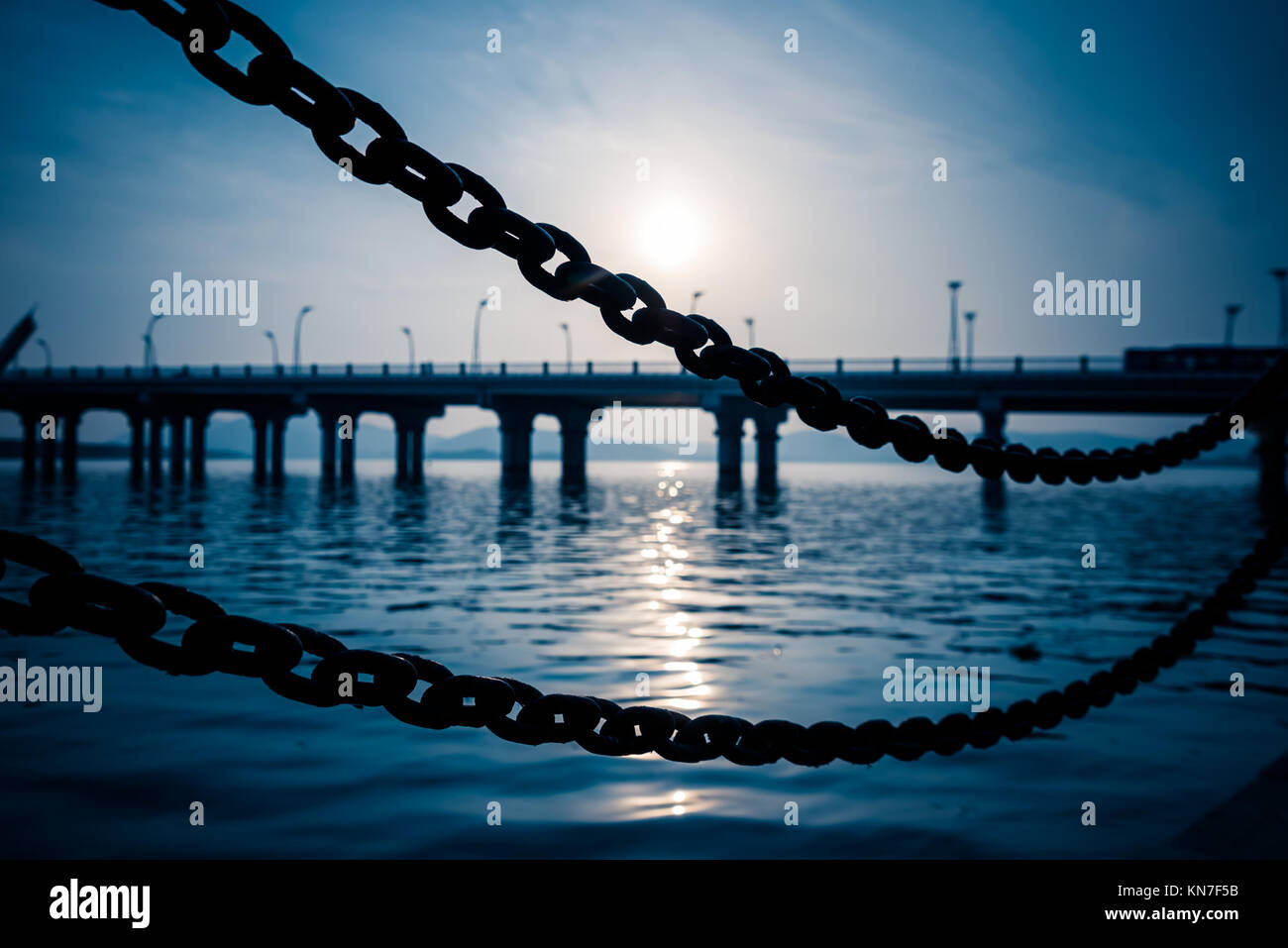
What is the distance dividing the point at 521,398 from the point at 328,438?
19.0 metres

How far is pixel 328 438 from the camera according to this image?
72.0 metres

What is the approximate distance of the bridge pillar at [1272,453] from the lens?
188ft

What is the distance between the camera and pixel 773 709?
6758mm

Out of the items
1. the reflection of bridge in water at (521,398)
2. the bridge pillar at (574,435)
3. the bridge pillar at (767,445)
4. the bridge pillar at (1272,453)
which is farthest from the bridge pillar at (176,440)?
the bridge pillar at (1272,453)

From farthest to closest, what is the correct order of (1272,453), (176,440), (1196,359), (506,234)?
1. (176,440)
2. (1272,453)
3. (1196,359)
4. (506,234)

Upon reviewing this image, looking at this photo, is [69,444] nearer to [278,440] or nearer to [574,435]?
[278,440]

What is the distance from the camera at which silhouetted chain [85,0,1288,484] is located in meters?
2.04

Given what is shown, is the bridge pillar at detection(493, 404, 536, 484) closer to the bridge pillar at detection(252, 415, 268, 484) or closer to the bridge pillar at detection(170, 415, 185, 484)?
the bridge pillar at detection(252, 415, 268, 484)

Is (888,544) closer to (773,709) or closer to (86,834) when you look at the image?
(773,709)

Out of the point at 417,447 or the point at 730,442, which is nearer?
the point at 730,442

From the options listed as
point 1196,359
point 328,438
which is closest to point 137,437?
point 328,438

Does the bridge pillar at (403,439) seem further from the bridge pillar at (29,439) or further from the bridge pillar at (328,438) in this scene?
the bridge pillar at (29,439)

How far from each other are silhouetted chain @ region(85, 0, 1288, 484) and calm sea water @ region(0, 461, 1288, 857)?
7.16ft
